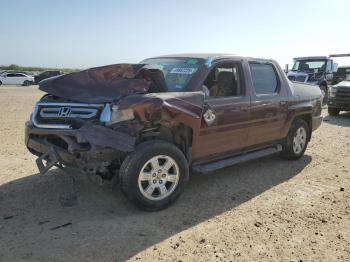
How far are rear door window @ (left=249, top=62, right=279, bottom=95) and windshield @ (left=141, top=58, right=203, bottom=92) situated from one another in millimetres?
1085

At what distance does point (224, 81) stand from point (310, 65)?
14.3 m

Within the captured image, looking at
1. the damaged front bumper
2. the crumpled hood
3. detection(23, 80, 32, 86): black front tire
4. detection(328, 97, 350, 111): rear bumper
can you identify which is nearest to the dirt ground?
the damaged front bumper

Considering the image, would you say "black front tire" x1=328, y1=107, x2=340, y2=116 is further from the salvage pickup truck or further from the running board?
the salvage pickup truck

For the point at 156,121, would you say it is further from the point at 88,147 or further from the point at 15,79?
the point at 15,79

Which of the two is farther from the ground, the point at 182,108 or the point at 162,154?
the point at 182,108

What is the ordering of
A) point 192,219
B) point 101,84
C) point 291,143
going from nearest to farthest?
point 192,219 < point 101,84 < point 291,143

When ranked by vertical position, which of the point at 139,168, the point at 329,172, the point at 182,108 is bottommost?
the point at 329,172

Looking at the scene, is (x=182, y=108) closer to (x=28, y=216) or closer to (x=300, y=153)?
(x=28, y=216)

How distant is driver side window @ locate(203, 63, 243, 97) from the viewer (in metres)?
5.31

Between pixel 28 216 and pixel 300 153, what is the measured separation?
481 centimetres

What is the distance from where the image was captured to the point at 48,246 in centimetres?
367

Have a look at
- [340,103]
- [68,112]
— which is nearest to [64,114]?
[68,112]

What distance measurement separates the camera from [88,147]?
421 centimetres

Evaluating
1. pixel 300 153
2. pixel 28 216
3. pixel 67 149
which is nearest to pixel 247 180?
pixel 300 153
